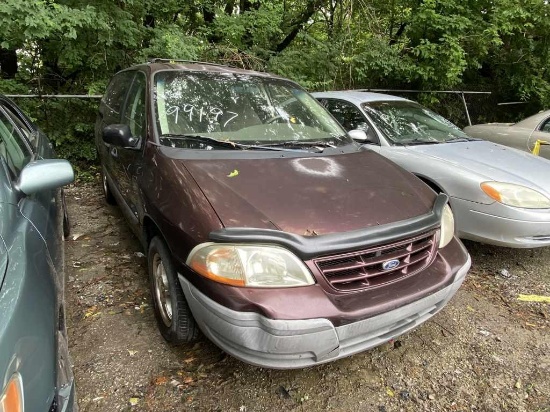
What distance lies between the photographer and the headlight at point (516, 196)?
3.36 metres

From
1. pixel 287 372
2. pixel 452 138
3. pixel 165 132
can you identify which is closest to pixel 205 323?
pixel 287 372

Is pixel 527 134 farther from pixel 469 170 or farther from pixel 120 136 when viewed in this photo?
pixel 120 136

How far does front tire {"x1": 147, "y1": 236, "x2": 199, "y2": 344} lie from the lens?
2277 mm

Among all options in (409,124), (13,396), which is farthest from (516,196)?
(13,396)

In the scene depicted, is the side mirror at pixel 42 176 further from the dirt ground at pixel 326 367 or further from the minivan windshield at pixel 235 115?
the dirt ground at pixel 326 367

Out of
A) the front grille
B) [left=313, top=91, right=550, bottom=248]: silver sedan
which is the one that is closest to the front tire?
the front grille

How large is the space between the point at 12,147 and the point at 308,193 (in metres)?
1.99

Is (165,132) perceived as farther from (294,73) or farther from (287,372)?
(294,73)

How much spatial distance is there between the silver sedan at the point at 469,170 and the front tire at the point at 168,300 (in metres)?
2.32

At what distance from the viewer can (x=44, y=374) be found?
4.49 feet

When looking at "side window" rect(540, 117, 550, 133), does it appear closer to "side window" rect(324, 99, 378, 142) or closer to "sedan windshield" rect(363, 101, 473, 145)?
"sedan windshield" rect(363, 101, 473, 145)

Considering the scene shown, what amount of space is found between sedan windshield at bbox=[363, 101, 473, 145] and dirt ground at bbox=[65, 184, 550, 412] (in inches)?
74.2

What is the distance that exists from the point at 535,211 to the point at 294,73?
16.3ft

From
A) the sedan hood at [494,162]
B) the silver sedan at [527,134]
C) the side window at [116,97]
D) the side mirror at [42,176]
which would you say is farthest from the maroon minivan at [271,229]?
the silver sedan at [527,134]
